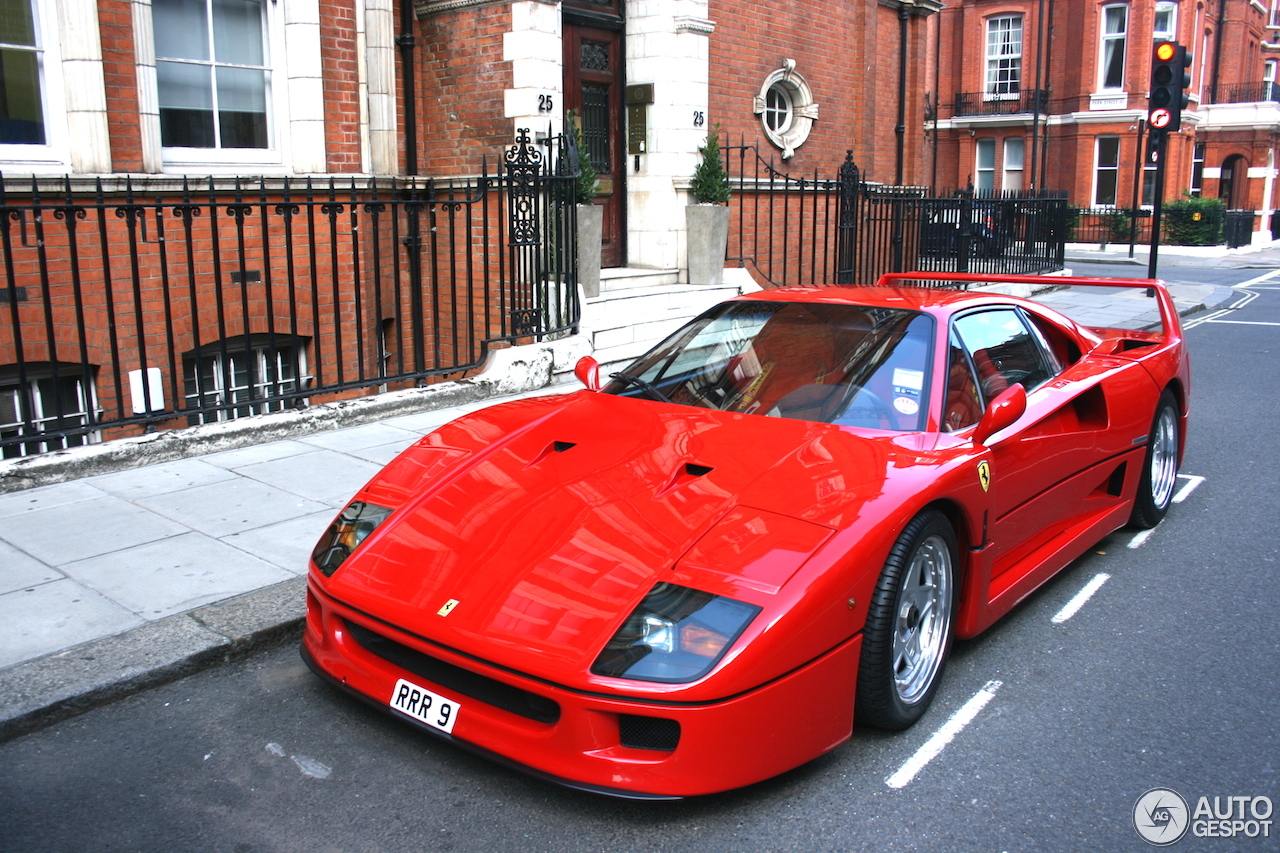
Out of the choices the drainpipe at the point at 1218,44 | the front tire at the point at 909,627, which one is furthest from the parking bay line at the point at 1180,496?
the drainpipe at the point at 1218,44

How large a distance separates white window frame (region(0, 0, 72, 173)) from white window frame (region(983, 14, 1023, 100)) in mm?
36709

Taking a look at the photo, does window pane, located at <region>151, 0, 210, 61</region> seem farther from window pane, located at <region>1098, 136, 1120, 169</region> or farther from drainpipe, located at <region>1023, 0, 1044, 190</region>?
window pane, located at <region>1098, 136, 1120, 169</region>

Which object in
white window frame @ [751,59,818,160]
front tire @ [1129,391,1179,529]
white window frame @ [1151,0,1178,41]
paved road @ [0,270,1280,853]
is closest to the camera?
paved road @ [0,270,1280,853]

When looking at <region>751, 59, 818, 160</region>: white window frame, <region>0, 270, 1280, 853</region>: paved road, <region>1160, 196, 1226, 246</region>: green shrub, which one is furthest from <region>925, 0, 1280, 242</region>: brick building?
<region>0, 270, 1280, 853</region>: paved road

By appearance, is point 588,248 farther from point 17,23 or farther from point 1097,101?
point 1097,101

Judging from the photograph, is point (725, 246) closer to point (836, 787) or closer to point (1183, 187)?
point (836, 787)

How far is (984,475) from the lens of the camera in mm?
3842

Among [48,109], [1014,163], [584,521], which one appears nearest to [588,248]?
[48,109]

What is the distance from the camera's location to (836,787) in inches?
125

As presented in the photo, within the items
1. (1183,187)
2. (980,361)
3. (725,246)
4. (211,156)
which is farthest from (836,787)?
(1183,187)

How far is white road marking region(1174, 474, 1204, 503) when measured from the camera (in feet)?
21.0

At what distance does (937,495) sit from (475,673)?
163 cm

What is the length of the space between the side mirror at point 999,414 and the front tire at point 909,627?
448mm

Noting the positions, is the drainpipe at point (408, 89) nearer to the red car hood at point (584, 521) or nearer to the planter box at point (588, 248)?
the planter box at point (588, 248)
